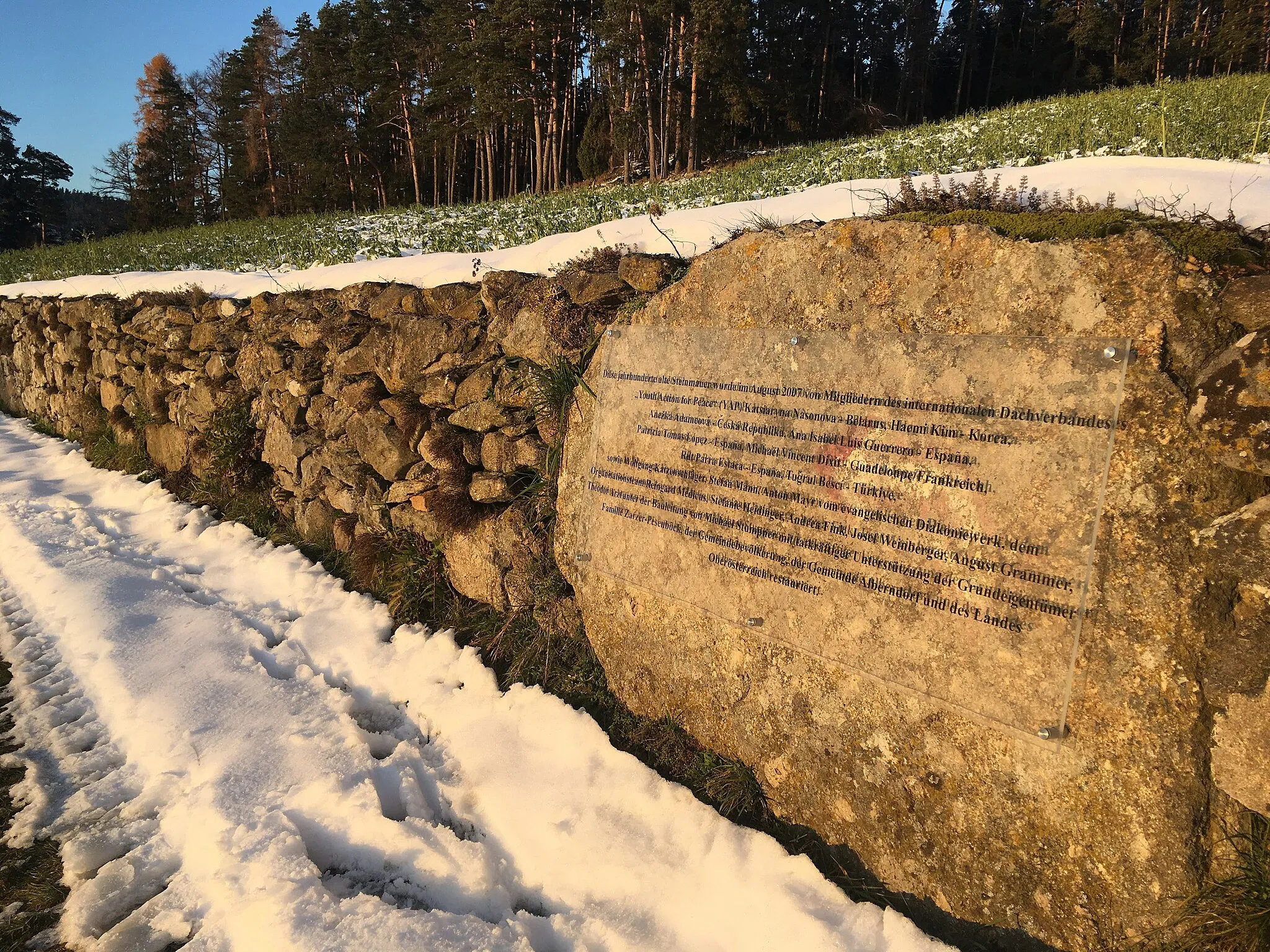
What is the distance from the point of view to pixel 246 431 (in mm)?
6176

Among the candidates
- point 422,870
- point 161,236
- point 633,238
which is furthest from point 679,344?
point 161,236

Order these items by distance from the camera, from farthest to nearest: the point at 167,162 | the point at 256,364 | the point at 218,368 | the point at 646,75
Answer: the point at 167,162
the point at 646,75
the point at 218,368
the point at 256,364

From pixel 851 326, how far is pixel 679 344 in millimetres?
804

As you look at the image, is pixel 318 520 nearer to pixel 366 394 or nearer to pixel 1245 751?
pixel 366 394

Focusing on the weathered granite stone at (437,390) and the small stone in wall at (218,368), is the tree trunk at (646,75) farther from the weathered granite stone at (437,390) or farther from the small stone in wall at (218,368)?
the weathered granite stone at (437,390)

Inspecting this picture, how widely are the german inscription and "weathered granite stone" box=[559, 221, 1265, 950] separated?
0.26ft

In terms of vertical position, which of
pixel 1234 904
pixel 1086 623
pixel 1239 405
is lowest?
pixel 1234 904

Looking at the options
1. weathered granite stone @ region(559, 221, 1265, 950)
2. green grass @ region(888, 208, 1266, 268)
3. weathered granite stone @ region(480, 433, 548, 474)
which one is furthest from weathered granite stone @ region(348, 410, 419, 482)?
green grass @ region(888, 208, 1266, 268)

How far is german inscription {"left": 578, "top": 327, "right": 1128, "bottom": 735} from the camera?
6.55ft

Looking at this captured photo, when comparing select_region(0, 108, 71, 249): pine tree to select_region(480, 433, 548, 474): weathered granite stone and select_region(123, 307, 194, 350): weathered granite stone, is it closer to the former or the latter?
select_region(123, 307, 194, 350): weathered granite stone

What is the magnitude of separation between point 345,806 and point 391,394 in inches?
113

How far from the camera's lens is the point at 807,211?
3.65 meters

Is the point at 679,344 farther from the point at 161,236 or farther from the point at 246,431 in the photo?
the point at 161,236

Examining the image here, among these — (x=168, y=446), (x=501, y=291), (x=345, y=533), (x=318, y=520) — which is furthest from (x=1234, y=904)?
(x=168, y=446)
